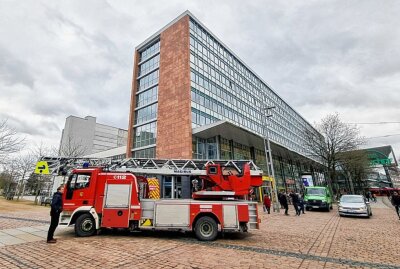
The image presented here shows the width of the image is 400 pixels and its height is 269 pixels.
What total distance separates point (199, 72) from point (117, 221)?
28.2 meters

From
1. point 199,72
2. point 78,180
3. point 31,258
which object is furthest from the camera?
point 199,72

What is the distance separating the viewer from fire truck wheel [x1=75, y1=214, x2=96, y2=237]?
27.5 ft

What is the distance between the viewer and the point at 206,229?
8.28 meters

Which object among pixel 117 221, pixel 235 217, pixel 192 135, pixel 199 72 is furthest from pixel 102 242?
pixel 199 72

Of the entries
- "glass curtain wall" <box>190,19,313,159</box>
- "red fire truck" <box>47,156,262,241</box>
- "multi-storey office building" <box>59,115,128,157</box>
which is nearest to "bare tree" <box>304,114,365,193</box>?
"glass curtain wall" <box>190,19,313,159</box>

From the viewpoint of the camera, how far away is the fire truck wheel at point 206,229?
26.7 ft

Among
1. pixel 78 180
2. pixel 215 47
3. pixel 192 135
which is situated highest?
pixel 215 47

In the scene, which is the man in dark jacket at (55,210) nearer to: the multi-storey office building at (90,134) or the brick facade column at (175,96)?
the brick facade column at (175,96)

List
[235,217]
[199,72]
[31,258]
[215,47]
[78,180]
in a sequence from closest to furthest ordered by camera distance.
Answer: [31,258]
[235,217]
[78,180]
[199,72]
[215,47]

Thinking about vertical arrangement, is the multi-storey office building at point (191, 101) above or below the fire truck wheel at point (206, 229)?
above

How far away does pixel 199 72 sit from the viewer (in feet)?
110

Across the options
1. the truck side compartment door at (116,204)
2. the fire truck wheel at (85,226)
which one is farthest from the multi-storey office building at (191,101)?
the fire truck wheel at (85,226)

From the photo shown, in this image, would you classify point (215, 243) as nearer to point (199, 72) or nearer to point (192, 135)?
point (192, 135)

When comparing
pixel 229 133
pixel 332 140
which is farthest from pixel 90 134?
pixel 332 140
